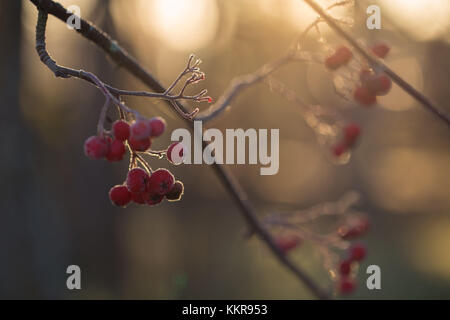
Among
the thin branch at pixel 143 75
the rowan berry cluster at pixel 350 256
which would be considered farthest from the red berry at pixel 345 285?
the thin branch at pixel 143 75

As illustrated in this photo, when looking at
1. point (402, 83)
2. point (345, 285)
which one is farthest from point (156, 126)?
point (345, 285)

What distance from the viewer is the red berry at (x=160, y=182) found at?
148cm

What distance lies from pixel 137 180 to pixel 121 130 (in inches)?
8.4

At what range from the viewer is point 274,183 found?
24.9 meters

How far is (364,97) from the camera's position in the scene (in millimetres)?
2301

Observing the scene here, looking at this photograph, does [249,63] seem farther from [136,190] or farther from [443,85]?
[136,190]

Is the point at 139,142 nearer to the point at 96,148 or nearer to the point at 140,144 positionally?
the point at 140,144

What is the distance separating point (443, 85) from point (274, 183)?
11134mm

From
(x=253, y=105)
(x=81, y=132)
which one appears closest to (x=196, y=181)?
(x=253, y=105)

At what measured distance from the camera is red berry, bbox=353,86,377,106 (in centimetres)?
228

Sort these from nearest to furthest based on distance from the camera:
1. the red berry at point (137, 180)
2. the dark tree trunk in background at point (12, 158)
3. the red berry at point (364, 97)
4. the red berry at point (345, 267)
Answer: the red berry at point (137, 180)
the red berry at point (364, 97)
the red berry at point (345, 267)
the dark tree trunk in background at point (12, 158)

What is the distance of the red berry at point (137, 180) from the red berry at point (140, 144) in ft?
0.63

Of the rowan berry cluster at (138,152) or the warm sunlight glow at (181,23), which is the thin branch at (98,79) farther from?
the warm sunlight glow at (181,23)

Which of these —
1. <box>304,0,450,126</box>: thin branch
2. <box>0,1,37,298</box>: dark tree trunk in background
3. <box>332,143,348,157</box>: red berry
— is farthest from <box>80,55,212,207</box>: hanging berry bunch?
<box>0,1,37,298</box>: dark tree trunk in background
